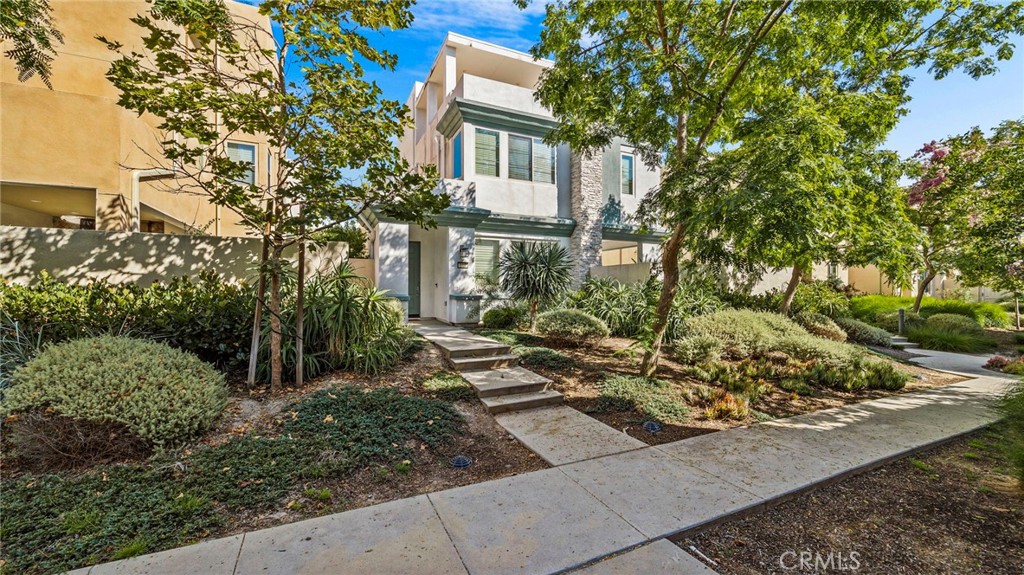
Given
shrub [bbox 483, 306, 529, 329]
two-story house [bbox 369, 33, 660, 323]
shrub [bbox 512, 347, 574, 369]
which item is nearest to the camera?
shrub [bbox 512, 347, 574, 369]

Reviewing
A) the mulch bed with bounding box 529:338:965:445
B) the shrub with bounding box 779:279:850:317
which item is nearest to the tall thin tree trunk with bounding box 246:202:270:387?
the mulch bed with bounding box 529:338:965:445

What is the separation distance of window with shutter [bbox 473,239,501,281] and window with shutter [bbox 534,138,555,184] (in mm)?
2521

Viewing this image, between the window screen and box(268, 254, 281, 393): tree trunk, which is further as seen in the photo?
the window screen

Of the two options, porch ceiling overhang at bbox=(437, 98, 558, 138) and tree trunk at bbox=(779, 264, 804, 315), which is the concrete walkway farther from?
porch ceiling overhang at bbox=(437, 98, 558, 138)

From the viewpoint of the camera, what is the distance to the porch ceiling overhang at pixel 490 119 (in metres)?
10.8

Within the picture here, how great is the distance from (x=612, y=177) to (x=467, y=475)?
11.6 meters

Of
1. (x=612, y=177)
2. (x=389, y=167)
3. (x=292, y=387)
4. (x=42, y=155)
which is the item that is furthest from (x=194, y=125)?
(x=612, y=177)

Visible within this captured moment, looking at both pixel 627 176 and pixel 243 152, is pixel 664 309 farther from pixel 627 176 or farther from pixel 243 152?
A: pixel 243 152

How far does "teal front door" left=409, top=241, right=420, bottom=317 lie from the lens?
12.0 m

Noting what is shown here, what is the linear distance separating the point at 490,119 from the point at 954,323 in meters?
16.1

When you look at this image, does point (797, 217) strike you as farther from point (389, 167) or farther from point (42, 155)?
point (42, 155)

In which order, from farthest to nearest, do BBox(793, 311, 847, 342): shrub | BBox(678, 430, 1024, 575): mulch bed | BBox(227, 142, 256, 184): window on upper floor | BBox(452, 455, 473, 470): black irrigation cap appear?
BBox(227, 142, 256, 184): window on upper floor
BBox(793, 311, 847, 342): shrub
BBox(452, 455, 473, 470): black irrigation cap
BBox(678, 430, 1024, 575): mulch bed

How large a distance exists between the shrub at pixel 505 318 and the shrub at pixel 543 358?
8.30 ft

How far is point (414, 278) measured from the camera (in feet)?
39.6
